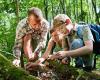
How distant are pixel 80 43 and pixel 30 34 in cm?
169

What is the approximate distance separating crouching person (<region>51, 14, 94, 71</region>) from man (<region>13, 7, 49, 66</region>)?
1044 mm

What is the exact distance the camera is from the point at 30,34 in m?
5.93

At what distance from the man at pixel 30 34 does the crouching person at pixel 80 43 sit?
3.42 feet

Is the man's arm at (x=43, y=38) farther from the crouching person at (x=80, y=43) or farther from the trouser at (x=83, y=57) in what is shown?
the trouser at (x=83, y=57)

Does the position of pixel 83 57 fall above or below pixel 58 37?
below

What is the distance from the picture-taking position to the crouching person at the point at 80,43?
4.29 metres

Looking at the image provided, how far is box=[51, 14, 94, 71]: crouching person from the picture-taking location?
4.29 metres

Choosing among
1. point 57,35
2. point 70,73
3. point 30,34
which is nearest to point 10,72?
point 70,73

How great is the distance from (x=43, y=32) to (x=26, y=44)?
43 cm

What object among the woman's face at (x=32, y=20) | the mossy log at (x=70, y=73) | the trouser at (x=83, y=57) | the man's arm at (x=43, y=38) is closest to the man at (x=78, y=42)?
the trouser at (x=83, y=57)

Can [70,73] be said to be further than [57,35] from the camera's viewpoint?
No

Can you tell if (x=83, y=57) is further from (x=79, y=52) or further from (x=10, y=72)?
(x=10, y=72)

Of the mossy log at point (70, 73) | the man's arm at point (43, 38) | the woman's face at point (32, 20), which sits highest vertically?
the woman's face at point (32, 20)

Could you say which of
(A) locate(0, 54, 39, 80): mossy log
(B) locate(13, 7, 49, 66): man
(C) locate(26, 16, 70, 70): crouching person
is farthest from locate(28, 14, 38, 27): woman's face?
(A) locate(0, 54, 39, 80): mossy log
